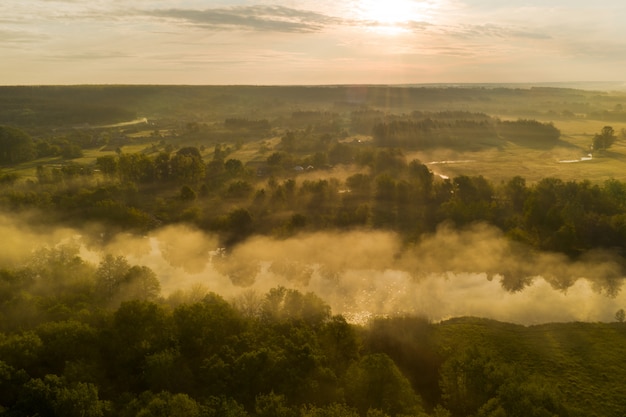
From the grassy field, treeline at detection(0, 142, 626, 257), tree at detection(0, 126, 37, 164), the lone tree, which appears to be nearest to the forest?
treeline at detection(0, 142, 626, 257)

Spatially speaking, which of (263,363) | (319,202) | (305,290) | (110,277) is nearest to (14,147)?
(319,202)

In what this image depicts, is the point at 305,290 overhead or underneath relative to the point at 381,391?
underneath

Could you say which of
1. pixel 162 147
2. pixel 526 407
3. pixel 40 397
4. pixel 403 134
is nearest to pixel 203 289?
pixel 40 397

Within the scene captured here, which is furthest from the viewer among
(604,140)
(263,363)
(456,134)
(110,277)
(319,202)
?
(456,134)

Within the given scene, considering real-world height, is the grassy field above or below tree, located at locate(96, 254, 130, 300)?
above

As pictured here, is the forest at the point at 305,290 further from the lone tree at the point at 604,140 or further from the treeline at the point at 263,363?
the lone tree at the point at 604,140

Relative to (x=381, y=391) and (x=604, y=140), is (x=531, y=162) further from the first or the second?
(x=381, y=391)

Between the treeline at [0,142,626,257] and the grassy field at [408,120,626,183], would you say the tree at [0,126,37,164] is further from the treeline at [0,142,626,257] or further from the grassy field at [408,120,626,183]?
the grassy field at [408,120,626,183]
